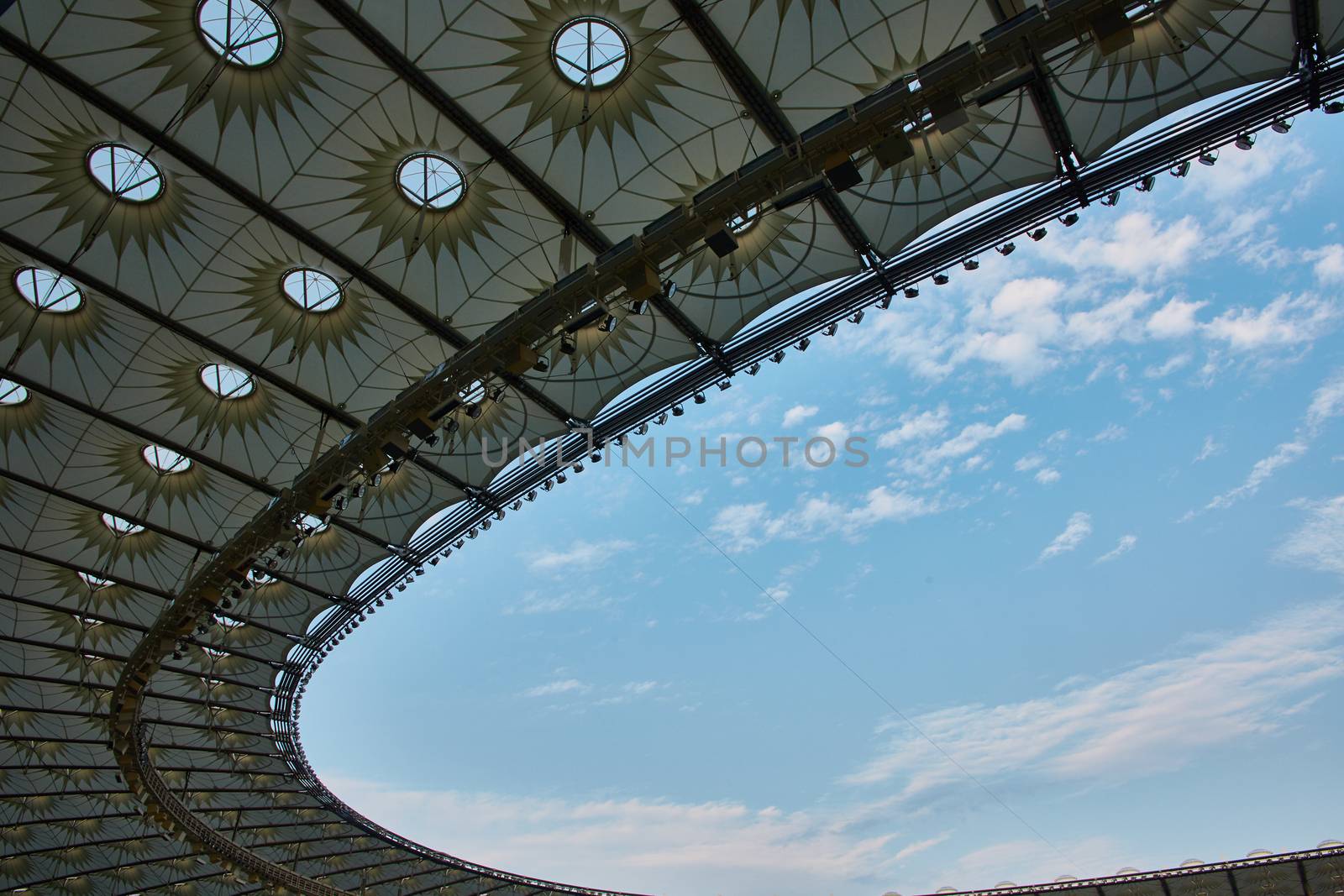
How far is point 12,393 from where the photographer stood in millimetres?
24594

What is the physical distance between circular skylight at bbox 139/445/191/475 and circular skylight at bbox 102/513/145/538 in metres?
3.32

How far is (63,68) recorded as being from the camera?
1666cm

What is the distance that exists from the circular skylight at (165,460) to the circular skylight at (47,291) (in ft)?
20.2

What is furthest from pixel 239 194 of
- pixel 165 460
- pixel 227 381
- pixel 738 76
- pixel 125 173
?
pixel 165 460

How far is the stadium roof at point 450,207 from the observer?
16281mm

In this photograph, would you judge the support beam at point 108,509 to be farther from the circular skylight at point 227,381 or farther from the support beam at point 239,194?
the support beam at point 239,194

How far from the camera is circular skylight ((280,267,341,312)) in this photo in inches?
862

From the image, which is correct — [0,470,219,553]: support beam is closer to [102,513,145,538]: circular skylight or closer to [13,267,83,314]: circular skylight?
[102,513,145,538]: circular skylight

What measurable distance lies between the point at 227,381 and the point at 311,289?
500cm

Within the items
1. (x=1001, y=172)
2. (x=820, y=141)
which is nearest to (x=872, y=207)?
(x=1001, y=172)

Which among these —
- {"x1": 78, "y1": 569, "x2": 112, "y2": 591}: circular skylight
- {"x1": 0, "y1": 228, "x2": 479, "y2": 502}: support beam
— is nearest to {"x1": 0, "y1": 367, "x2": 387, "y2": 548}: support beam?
{"x1": 0, "y1": 228, "x2": 479, "y2": 502}: support beam

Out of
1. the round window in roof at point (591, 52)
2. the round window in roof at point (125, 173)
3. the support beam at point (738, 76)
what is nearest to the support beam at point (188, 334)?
the round window in roof at point (125, 173)

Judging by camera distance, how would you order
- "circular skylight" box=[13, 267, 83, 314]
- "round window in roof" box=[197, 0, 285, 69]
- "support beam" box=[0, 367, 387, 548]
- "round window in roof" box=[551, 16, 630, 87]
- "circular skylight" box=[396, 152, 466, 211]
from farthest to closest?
"support beam" box=[0, 367, 387, 548], "circular skylight" box=[13, 267, 83, 314], "circular skylight" box=[396, 152, 466, 211], "round window in roof" box=[551, 16, 630, 87], "round window in roof" box=[197, 0, 285, 69]

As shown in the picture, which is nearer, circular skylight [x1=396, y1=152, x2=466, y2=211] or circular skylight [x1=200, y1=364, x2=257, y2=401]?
circular skylight [x1=396, y1=152, x2=466, y2=211]
